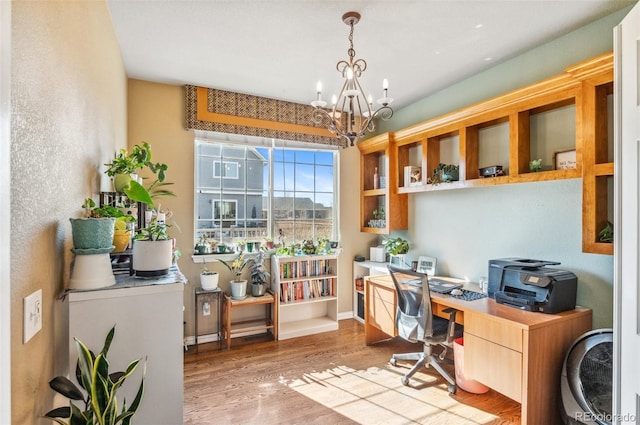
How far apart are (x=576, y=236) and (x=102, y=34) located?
11.5 ft

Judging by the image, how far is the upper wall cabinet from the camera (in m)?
3.84

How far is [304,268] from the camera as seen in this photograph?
3818 millimetres

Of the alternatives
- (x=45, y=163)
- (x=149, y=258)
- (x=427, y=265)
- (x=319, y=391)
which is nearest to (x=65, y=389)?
(x=149, y=258)

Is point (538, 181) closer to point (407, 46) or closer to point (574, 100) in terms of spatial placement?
point (574, 100)

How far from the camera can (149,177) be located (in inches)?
129

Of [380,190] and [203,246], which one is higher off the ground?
[380,190]

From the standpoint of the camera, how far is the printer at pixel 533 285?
2152 mm

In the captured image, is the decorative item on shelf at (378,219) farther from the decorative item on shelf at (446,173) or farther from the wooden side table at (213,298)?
the wooden side table at (213,298)

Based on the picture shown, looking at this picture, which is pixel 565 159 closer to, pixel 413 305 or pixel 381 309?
pixel 413 305

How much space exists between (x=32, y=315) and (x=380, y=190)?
139 inches

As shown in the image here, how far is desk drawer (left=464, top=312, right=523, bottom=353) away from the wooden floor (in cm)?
57

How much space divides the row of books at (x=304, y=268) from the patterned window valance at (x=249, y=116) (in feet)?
5.08

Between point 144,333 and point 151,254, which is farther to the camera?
point 151,254

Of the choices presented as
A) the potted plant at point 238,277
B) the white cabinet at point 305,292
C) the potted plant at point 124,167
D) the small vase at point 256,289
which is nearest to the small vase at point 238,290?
the potted plant at point 238,277
